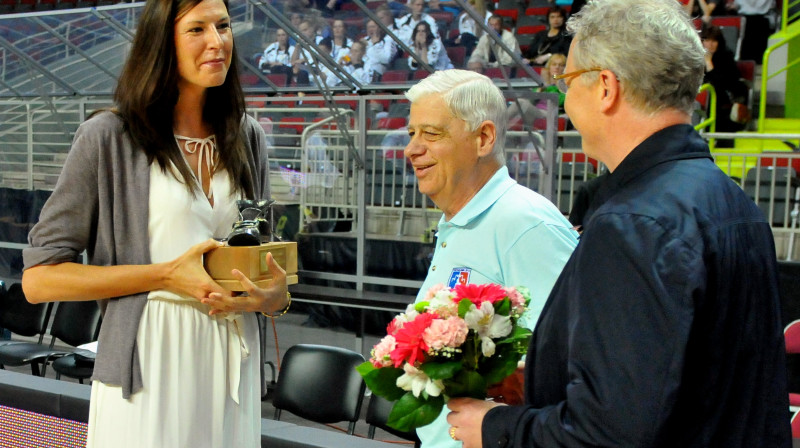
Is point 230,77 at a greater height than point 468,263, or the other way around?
point 230,77

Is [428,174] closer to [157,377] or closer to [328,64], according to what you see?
[157,377]

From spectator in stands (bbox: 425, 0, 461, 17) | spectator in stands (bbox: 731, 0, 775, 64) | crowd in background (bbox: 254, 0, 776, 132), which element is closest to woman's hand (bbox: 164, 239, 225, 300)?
crowd in background (bbox: 254, 0, 776, 132)

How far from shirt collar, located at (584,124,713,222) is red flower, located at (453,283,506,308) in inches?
10.6

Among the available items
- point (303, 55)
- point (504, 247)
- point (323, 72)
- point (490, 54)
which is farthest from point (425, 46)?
point (504, 247)

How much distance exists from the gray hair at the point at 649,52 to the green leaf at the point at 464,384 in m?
0.50

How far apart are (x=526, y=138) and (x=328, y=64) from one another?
1857 millimetres

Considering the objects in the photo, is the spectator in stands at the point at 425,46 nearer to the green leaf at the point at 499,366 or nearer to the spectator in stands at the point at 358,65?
the spectator in stands at the point at 358,65

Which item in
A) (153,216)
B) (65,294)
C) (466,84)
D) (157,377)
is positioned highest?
(466,84)

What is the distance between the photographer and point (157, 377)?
5.92 feet

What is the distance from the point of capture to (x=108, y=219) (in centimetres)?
183

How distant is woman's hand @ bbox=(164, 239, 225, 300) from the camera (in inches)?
69.9

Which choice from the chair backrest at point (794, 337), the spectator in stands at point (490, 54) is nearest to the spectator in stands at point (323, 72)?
the spectator in stands at point (490, 54)

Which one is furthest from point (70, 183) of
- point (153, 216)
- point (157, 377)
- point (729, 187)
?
point (729, 187)

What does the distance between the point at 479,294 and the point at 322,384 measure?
280cm
